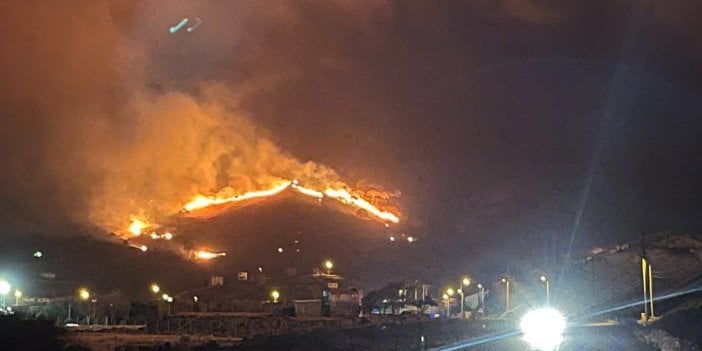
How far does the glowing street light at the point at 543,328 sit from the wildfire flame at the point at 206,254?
73658mm

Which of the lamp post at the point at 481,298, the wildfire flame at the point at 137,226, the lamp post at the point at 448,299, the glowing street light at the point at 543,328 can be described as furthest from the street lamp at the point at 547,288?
the wildfire flame at the point at 137,226

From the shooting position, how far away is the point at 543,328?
153 feet

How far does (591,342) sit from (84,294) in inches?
2062

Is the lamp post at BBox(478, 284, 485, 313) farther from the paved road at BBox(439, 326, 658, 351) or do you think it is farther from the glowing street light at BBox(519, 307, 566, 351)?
the paved road at BBox(439, 326, 658, 351)

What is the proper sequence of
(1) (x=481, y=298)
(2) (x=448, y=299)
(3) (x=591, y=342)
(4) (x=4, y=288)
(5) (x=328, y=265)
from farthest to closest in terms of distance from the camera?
1. (5) (x=328, y=265)
2. (1) (x=481, y=298)
3. (2) (x=448, y=299)
4. (4) (x=4, y=288)
5. (3) (x=591, y=342)

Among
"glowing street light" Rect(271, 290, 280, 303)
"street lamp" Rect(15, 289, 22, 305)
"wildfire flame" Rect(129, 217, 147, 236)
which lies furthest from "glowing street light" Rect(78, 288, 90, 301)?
"wildfire flame" Rect(129, 217, 147, 236)

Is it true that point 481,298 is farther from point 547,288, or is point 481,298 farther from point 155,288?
point 155,288

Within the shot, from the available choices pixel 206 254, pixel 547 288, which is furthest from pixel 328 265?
pixel 547 288

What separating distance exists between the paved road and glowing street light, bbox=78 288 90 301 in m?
44.1

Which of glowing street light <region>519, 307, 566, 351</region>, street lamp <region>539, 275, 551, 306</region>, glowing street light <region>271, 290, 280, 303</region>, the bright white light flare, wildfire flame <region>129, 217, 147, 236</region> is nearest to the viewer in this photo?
glowing street light <region>519, 307, 566, 351</region>

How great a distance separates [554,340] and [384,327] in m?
17.7

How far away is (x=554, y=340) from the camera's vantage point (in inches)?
1388

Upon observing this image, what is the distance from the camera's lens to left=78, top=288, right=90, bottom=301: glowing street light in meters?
72.3

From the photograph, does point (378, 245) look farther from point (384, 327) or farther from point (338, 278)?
point (384, 327)
